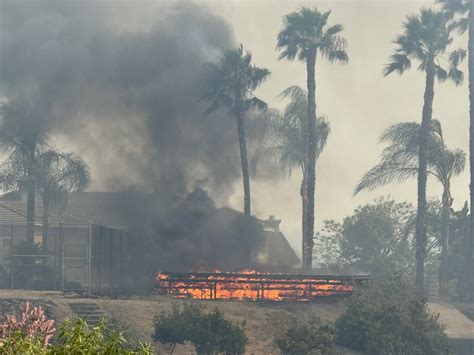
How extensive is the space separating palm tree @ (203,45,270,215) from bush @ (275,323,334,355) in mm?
34471

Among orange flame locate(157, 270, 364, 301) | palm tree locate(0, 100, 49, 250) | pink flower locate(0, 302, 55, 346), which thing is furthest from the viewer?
palm tree locate(0, 100, 49, 250)

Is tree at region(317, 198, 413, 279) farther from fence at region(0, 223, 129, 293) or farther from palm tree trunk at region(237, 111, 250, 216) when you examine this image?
fence at region(0, 223, 129, 293)

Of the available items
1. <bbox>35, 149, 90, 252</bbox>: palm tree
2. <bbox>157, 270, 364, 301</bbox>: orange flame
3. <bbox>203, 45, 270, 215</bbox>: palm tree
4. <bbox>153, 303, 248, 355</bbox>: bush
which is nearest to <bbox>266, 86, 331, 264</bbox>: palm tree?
<bbox>203, 45, 270, 215</bbox>: palm tree

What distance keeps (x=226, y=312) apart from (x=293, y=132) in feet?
115

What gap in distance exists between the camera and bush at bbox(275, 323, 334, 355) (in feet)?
129

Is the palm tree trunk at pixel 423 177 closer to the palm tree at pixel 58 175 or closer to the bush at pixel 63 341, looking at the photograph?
the palm tree at pixel 58 175

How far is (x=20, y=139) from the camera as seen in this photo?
7025 centimetres

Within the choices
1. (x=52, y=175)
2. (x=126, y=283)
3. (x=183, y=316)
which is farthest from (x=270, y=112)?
(x=183, y=316)

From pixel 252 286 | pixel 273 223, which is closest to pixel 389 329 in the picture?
pixel 252 286

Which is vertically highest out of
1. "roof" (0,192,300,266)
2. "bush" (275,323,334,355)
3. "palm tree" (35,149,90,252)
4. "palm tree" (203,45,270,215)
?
"palm tree" (203,45,270,215)

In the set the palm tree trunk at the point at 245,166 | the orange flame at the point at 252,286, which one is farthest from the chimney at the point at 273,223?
the orange flame at the point at 252,286

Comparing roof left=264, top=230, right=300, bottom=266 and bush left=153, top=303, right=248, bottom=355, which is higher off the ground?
roof left=264, top=230, right=300, bottom=266

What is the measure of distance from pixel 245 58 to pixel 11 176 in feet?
60.5

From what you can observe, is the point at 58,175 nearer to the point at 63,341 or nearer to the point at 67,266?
the point at 67,266
